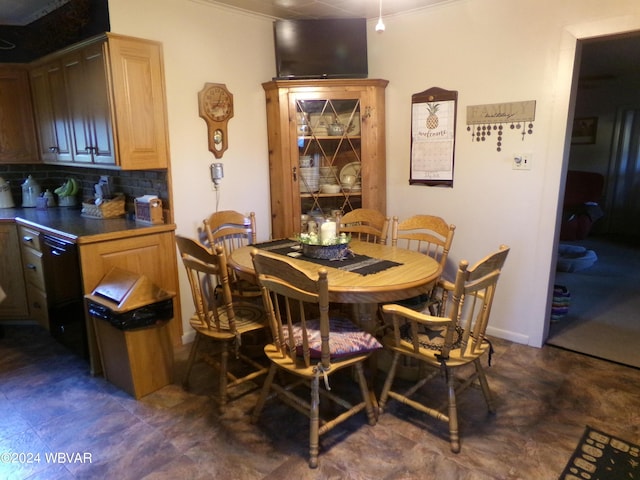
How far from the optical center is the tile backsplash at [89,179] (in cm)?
300

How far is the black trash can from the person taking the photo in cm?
236

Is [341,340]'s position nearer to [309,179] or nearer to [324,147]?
[309,179]

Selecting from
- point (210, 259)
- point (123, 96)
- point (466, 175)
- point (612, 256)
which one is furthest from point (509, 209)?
point (612, 256)

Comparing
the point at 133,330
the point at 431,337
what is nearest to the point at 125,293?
the point at 133,330

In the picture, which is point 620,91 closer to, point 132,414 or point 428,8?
point 428,8

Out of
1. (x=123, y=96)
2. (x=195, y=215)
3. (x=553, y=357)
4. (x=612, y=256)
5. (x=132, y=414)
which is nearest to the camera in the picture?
(x=132, y=414)

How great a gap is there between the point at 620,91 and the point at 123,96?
Answer: 6.75 meters

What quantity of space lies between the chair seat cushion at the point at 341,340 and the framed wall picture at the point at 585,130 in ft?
20.5

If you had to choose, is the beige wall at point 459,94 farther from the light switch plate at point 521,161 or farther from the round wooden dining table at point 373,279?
the round wooden dining table at point 373,279

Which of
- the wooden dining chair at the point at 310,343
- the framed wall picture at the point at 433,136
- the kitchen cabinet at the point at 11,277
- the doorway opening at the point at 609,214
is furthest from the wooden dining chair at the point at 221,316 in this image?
the doorway opening at the point at 609,214

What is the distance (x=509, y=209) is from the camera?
298cm

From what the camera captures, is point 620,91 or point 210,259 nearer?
point 210,259

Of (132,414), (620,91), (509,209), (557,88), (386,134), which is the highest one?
(620,91)

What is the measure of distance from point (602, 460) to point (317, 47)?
305cm
